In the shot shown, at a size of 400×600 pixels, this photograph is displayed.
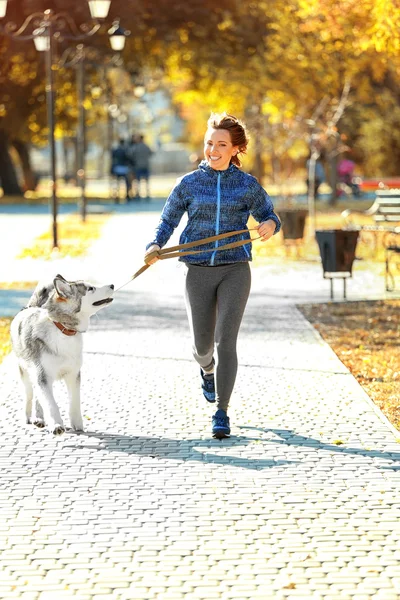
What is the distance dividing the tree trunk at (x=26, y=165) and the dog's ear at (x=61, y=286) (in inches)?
1647

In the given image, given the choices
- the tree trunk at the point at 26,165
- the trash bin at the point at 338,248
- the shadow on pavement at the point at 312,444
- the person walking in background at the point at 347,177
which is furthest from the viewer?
the tree trunk at the point at 26,165

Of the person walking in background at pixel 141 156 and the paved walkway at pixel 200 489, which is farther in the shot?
the person walking in background at pixel 141 156

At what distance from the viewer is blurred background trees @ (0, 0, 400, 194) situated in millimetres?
31484

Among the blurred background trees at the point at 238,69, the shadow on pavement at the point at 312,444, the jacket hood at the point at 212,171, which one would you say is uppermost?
the blurred background trees at the point at 238,69

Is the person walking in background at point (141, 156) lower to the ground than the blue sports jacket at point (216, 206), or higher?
lower

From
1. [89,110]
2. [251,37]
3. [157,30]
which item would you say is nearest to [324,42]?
[251,37]

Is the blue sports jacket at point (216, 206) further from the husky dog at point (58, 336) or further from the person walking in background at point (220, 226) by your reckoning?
the husky dog at point (58, 336)

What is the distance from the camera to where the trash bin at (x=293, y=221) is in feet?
62.3

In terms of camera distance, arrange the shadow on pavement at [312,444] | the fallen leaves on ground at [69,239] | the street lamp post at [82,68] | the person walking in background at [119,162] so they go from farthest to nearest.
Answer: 1. the person walking in background at [119,162]
2. the street lamp post at [82,68]
3. the fallen leaves on ground at [69,239]
4. the shadow on pavement at [312,444]

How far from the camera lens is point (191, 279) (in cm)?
737

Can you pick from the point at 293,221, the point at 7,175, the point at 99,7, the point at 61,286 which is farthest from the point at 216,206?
the point at 7,175

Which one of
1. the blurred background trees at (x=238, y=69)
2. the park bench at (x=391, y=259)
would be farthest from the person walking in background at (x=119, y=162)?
the park bench at (x=391, y=259)

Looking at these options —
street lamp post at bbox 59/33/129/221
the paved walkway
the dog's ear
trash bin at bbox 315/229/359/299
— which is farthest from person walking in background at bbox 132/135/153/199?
the dog's ear

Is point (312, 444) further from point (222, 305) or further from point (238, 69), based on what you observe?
point (238, 69)
